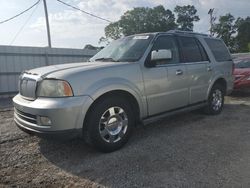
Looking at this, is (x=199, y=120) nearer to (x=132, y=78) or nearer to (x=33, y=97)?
(x=132, y=78)

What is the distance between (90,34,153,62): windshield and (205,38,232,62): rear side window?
6.77 ft

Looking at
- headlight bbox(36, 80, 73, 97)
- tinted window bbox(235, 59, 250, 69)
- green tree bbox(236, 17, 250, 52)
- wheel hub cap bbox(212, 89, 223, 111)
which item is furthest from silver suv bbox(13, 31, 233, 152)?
green tree bbox(236, 17, 250, 52)

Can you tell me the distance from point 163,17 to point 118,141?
1930 inches

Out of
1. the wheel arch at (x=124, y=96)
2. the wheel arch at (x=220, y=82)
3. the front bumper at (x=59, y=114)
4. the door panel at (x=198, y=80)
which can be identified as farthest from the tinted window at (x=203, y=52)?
the front bumper at (x=59, y=114)

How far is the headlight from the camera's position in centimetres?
395

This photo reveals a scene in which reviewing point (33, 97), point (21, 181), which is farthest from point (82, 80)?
point (21, 181)

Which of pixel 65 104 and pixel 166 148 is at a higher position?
pixel 65 104

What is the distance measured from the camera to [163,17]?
167ft

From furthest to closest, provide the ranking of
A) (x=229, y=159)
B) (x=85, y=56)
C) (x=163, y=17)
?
(x=163, y=17) < (x=85, y=56) < (x=229, y=159)

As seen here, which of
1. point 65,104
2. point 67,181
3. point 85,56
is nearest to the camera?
point 67,181

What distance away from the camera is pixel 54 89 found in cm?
400

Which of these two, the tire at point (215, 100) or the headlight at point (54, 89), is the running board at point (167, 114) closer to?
the tire at point (215, 100)

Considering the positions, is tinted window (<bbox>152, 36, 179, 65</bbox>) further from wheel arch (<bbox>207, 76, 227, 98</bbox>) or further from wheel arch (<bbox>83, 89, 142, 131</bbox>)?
wheel arch (<bbox>207, 76, 227, 98</bbox>)

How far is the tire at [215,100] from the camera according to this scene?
6727 millimetres
